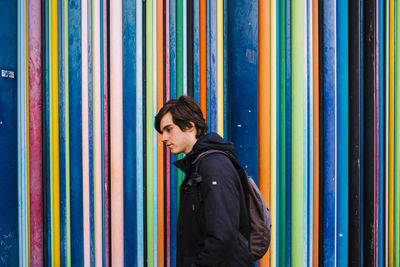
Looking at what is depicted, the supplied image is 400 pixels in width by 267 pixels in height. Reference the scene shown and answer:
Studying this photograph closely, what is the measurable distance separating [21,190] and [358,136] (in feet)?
9.59

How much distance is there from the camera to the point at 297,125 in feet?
9.50

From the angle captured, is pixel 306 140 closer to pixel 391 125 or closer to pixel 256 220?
pixel 391 125

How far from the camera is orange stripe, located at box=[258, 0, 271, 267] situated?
111 inches

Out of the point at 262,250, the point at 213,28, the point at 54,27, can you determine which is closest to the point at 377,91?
the point at 213,28

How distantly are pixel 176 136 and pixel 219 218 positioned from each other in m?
0.59

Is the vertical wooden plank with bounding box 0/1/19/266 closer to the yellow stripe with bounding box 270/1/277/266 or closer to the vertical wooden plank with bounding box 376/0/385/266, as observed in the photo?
the yellow stripe with bounding box 270/1/277/266

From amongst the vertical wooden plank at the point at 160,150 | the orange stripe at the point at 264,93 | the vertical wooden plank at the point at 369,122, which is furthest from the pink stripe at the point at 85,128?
the vertical wooden plank at the point at 369,122

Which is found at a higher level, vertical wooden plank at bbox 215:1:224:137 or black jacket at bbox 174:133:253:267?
vertical wooden plank at bbox 215:1:224:137

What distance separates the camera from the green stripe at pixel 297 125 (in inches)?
113

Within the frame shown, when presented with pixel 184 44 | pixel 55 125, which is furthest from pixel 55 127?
pixel 184 44

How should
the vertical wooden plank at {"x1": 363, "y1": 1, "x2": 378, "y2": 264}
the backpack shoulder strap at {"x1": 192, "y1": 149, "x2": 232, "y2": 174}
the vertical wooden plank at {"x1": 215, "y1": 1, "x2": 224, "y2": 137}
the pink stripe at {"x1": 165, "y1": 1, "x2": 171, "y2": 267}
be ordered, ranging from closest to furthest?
the backpack shoulder strap at {"x1": 192, "y1": 149, "x2": 232, "y2": 174} < the pink stripe at {"x1": 165, "y1": 1, "x2": 171, "y2": 267} < the vertical wooden plank at {"x1": 215, "y1": 1, "x2": 224, "y2": 137} < the vertical wooden plank at {"x1": 363, "y1": 1, "x2": 378, "y2": 264}

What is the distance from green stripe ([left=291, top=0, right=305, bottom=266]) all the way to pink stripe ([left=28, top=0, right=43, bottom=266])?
209 cm

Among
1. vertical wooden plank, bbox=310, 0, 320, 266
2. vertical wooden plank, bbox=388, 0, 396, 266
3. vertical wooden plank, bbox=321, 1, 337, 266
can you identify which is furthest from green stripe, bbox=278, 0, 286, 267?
vertical wooden plank, bbox=388, 0, 396, 266

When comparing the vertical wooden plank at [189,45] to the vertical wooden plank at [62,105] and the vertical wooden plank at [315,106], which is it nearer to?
the vertical wooden plank at [62,105]
